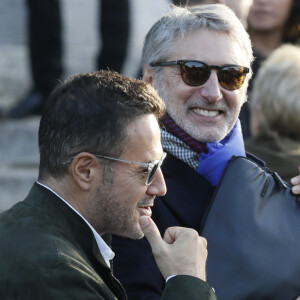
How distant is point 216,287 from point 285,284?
0.71ft

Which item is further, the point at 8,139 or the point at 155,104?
the point at 8,139

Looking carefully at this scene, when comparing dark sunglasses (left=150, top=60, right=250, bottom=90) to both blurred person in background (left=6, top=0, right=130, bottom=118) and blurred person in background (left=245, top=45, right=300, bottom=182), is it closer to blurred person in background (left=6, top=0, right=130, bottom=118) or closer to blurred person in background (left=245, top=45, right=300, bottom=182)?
blurred person in background (left=245, top=45, right=300, bottom=182)

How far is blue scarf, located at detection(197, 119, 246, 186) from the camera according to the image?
10.0 ft

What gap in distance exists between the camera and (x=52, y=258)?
2.17 m

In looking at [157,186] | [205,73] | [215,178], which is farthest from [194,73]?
[157,186]

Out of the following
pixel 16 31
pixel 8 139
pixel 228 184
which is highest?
pixel 228 184

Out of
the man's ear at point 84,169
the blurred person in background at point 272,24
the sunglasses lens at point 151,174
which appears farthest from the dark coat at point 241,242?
the blurred person in background at point 272,24

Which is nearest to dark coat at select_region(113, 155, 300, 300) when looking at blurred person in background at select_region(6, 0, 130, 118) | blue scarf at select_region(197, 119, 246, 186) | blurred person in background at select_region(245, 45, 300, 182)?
blue scarf at select_region(197, 119, 246, 186)

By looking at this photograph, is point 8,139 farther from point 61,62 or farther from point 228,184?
point 228,184

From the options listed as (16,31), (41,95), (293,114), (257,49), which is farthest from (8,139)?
(293,114)

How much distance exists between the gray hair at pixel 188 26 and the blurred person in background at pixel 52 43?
335cm

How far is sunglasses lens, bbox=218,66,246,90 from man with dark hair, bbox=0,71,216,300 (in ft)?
1.94

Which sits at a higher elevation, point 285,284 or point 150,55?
point 150,55

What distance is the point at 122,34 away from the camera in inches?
263
